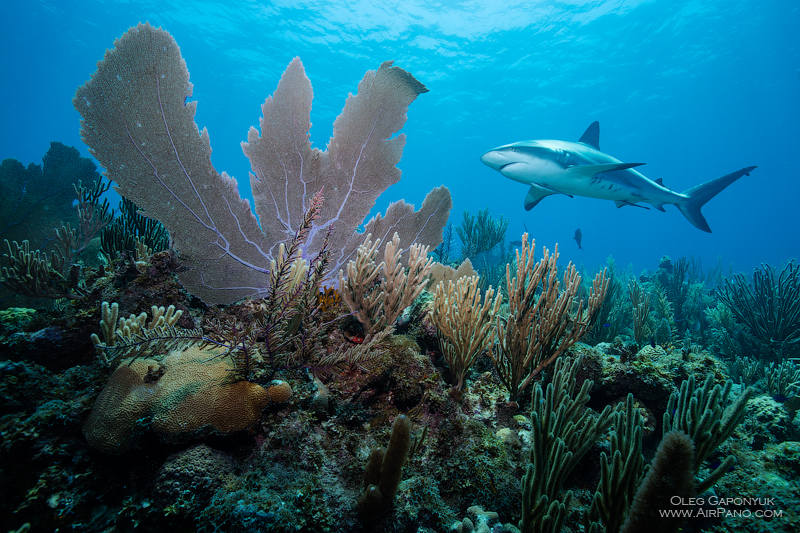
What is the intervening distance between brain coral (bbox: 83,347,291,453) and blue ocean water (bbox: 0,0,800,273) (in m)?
16.0

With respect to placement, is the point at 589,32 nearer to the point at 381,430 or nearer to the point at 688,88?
the point at 688,88

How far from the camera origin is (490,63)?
35188 mm

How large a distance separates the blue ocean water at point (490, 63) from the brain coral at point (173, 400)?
16019mm

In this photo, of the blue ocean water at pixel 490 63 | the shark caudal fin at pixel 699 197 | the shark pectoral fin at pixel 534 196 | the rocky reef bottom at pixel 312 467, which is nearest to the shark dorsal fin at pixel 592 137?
the shark pectoral fin at pixel 534 196

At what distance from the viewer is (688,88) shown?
39906 mm

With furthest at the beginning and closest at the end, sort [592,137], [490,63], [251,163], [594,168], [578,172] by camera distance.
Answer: [490,63] < [592,137] < [578,172] < [594,168] < [251,163]

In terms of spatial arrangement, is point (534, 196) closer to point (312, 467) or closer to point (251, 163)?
point (251, 163)

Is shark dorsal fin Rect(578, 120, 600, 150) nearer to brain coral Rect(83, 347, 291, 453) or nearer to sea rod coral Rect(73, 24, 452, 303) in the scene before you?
sea rod coral Rect(73, 24, 452, 303)

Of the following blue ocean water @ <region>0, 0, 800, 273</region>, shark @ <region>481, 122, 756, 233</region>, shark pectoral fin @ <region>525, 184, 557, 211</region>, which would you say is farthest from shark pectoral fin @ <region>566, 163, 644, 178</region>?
blue ocean water @ <region>0, 0, 800, 273</region>

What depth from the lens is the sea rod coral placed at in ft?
8.69

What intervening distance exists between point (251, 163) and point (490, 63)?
4231cm

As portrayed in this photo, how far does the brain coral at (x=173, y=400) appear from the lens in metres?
1.63

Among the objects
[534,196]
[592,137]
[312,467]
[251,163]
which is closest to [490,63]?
[592,137]

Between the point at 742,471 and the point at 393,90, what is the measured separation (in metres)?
4.77
